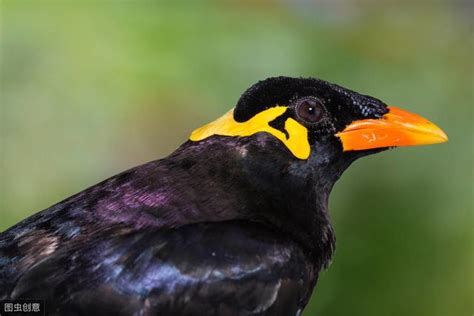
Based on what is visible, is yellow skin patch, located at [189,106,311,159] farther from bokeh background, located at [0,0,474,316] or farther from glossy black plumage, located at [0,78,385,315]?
bokeh background, located at [0,0,474,316]

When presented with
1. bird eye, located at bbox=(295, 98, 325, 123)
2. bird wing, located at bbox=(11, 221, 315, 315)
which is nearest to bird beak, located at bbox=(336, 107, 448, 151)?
bird eye, located at bbox=(295, 98, 325, 123)

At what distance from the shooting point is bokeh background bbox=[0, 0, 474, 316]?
5.42 metres

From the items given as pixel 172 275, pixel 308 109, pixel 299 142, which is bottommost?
pixel 172 275

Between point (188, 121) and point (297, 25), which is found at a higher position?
point (297, 25)

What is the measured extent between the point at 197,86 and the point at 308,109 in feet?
9.46

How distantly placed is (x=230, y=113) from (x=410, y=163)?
2.64m

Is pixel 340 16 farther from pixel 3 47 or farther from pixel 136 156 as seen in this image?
pixel 3 47

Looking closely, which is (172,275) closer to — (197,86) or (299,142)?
(299,142)

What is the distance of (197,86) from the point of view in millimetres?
5859

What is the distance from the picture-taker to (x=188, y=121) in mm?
5938

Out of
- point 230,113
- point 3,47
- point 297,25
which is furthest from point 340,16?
point 230,113

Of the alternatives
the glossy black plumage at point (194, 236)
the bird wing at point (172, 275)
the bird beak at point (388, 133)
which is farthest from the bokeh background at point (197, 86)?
the bird wing at point (172, 275)

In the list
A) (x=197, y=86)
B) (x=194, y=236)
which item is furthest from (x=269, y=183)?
(x=197, y=86)

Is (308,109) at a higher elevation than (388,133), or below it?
higher
